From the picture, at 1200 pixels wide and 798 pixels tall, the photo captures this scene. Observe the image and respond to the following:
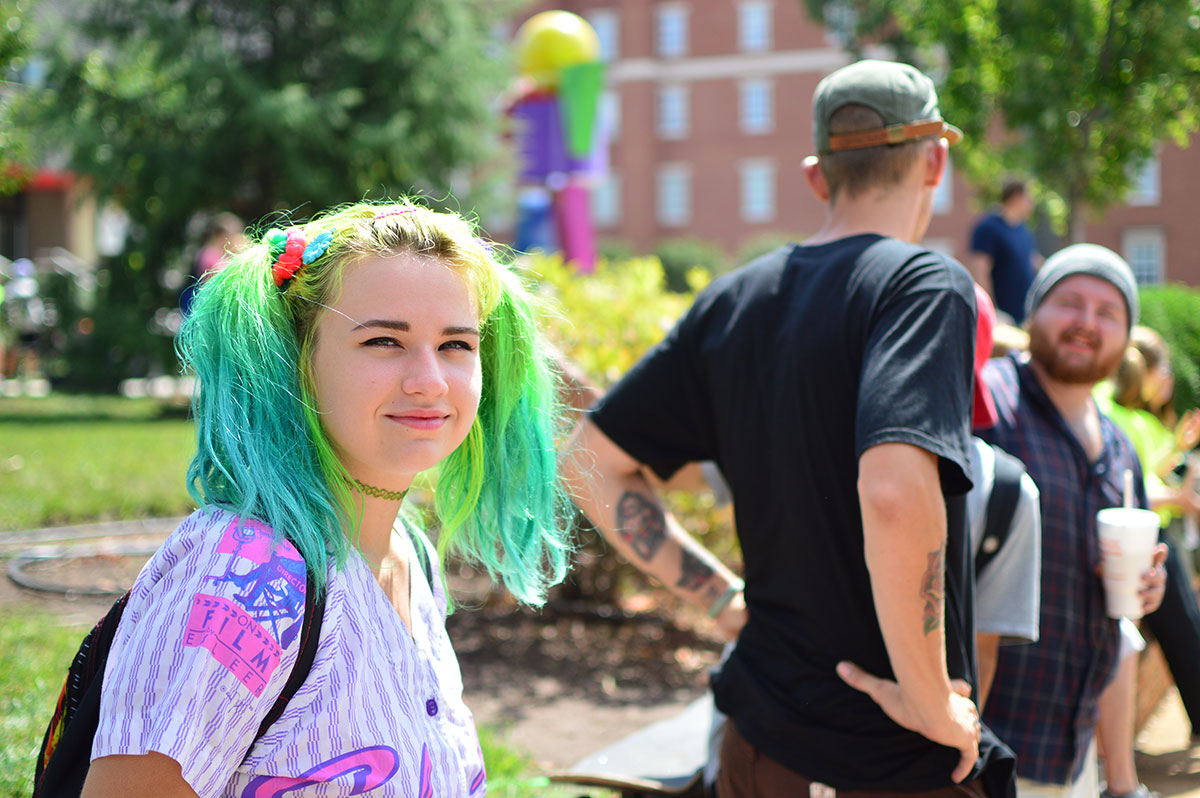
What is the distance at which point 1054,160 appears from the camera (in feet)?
31.5

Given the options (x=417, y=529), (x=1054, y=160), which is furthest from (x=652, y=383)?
(x=1054, y=160)

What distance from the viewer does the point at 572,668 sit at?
544cm

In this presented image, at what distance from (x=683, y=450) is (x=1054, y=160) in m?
8.46

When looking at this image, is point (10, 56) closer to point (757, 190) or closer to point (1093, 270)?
point (1093, 270)

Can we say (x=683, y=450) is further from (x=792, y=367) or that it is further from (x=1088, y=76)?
(x=1088, y=76)

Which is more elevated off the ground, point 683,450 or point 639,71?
point 639,71

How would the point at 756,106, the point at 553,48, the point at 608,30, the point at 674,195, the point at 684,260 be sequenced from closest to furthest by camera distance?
the point at 553,48, the point at 684,260, the point at 756,106, the point at 608,30, the point at 674,195

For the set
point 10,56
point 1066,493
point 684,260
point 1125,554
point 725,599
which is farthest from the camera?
point 684,260

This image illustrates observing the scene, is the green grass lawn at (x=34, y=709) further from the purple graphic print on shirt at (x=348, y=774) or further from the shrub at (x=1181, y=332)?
the shrub at (x=1181, y=332)

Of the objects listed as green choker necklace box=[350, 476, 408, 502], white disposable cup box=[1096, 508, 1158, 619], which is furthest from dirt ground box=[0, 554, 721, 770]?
green choker necklace box=[350, 476, 408, 502]

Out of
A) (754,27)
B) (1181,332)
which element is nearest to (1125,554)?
(1181,332)

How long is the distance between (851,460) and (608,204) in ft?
140

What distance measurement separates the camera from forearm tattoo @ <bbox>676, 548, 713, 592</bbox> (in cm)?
254

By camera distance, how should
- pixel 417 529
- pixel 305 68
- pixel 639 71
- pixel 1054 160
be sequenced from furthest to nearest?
pixel 639 71, pixel 305 68, pixel 1054 160, pixel 417 529
